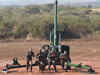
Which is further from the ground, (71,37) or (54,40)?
(54,40)

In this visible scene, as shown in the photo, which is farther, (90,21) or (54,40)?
(90,21)

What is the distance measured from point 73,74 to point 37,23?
31.2m

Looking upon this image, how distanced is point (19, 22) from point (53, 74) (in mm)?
33527

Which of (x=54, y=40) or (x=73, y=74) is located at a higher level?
(x=54, y=40)

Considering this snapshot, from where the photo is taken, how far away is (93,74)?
12.8 metres

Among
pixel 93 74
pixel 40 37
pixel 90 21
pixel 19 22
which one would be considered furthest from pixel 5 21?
pixel 93 74

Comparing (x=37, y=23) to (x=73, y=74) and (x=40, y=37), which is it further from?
(x=73, y=74)

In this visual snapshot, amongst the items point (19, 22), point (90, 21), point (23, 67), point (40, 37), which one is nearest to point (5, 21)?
point (19, 22)

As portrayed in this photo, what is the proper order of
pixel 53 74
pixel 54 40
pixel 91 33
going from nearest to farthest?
pixel 53 74, pixel 54 40, pixel 91 33

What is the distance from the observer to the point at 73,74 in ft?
42.0

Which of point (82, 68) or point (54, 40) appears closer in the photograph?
point (82, 68)

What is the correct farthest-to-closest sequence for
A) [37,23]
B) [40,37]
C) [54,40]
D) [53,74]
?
[37,23] → [40,37] → [54,40] → [53,74]

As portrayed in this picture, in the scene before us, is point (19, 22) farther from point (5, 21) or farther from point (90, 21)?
point (90, 21)

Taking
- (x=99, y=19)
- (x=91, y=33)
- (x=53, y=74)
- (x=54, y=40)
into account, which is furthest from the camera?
(x=99, y=19)
